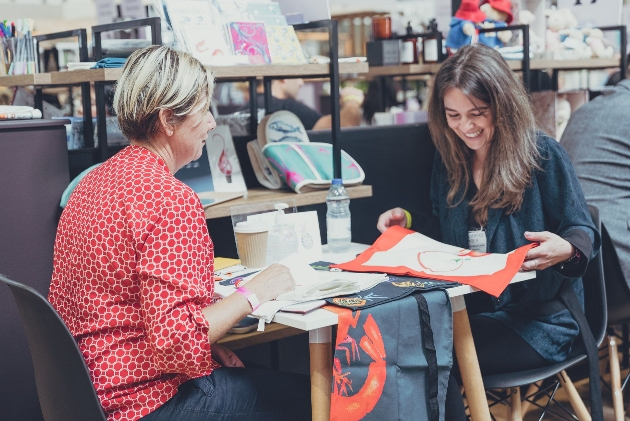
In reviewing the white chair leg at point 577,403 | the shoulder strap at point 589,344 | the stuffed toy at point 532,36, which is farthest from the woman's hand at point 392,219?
the stuffed toy at point 532,36

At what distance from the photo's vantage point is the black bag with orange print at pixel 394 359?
5.68 ft

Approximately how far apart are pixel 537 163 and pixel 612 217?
771mm

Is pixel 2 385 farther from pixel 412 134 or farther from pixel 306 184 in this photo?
pixel 412 134

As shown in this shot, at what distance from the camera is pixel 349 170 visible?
112 inches

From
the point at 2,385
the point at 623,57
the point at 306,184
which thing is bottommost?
the point at 2,385

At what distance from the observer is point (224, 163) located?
2738mm

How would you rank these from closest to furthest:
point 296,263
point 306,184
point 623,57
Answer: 1. point 296,263
2. point 306,184
3. point 623,57

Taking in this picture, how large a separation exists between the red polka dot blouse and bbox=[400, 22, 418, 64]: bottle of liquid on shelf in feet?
7.72

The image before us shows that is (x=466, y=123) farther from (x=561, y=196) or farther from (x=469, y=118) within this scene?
(x=561, y=196)

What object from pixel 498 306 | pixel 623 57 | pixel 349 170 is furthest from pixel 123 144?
pixel 623 57

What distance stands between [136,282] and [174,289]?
111 millimetres

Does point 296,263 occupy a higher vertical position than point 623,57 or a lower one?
lower

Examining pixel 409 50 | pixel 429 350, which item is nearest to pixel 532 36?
pixel 409 50

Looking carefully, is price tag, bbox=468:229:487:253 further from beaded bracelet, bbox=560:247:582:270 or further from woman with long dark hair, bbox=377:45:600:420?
beaded bracelet, bbox=560:247:582:270
